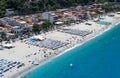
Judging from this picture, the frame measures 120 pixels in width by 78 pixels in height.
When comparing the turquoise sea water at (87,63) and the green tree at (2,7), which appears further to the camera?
the green tree at (2,7)

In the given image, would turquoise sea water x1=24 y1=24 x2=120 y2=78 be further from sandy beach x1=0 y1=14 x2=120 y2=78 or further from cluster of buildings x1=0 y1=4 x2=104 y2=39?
cluster of buildings x1=0 y1=4 x2=104 y2=39

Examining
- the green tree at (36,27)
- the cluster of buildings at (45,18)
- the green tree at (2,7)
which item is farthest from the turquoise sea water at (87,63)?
the green tree at (2,7)

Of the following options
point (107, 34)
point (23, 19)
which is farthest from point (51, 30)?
point (107, 34)

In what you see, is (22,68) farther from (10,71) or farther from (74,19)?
(74,19)

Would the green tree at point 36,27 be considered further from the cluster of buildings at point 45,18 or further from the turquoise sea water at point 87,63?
the turquoise sea water at point 87,63

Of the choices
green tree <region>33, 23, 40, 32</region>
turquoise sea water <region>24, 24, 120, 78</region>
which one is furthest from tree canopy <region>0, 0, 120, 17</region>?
turquoise sea water <region>24, 24, 120, 78</region>

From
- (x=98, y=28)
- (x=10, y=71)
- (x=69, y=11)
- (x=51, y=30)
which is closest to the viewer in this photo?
(x=10, y=71)
